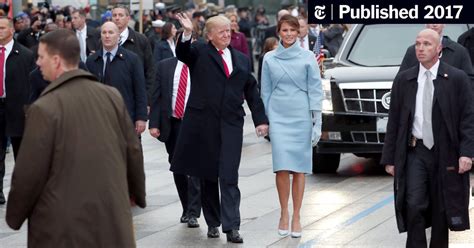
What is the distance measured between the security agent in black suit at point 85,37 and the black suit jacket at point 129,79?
15.6ft

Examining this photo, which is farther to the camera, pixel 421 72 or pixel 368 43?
pixel 368 43

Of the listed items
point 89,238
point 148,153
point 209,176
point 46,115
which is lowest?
point 148,153

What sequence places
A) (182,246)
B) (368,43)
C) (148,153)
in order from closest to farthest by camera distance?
(182,246) → (368,43) → (148,153)

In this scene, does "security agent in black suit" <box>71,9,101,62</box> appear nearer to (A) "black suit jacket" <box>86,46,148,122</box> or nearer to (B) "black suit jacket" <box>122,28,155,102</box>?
(B) "black suit jacket" <box>122,28,155,102</box>

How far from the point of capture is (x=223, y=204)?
38.0ft

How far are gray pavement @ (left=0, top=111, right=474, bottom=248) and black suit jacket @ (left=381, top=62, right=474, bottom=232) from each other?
1.34 metres

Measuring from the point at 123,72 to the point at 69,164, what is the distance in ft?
20.9

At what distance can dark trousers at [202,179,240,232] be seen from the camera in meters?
11.5

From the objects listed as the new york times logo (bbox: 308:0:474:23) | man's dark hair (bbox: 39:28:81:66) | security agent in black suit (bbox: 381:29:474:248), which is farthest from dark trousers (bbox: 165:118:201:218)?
man's dark hair (bbox: 39:28:81:66)

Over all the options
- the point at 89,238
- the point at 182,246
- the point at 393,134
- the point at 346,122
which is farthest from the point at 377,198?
the point at 89,238

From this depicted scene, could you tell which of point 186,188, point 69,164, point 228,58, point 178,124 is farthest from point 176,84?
point 69,164

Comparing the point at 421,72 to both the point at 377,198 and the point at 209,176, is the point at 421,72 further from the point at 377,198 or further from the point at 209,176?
the point at 377,198

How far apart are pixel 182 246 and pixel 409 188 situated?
7.58ft

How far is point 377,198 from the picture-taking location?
14172mm
